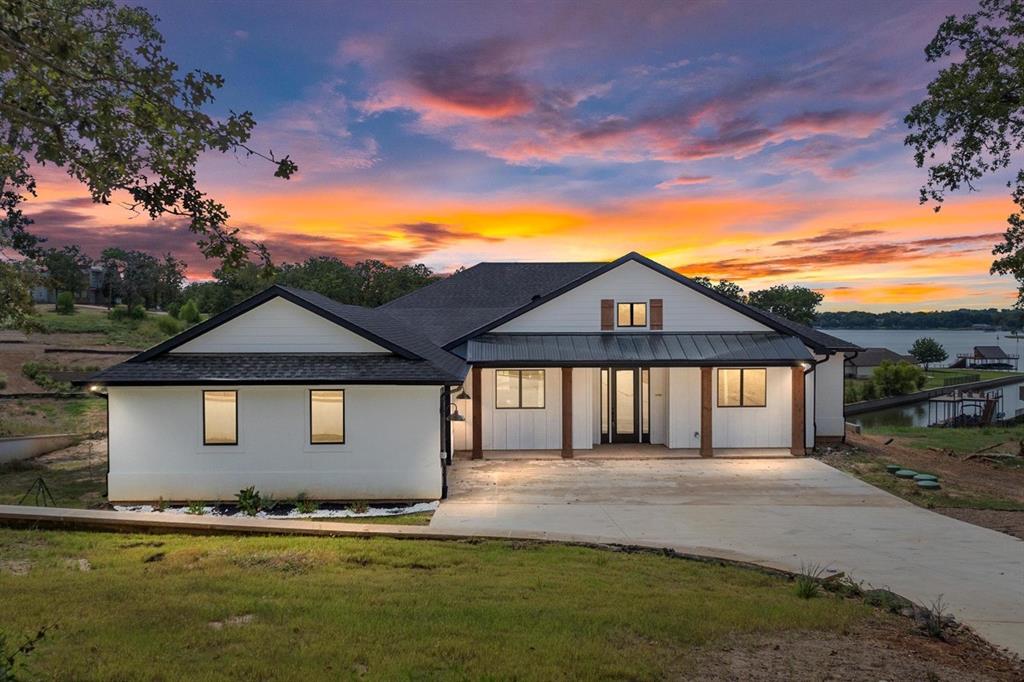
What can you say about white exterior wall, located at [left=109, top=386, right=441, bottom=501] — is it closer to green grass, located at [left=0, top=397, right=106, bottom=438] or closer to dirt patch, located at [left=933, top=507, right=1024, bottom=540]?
green grass, located at [left=0, top=397, right=106, bottom=438]

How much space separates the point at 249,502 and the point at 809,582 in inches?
412

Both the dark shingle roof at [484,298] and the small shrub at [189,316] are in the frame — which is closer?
the dark shingle roof at [484,298]

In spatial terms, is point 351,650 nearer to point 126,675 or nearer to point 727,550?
point 126,675

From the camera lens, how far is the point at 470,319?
23.3 meters

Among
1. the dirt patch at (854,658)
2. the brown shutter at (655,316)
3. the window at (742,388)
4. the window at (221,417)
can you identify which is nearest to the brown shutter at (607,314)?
the brown shutter at (655,316)

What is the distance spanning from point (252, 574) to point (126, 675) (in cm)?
283

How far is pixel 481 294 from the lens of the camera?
26.6 meters

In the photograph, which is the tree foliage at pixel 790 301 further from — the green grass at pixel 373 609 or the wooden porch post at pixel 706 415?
the green grass at pixel 373 609

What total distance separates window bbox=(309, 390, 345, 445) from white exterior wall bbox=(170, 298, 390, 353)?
49.6 inches

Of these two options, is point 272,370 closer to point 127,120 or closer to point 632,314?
point 127,120

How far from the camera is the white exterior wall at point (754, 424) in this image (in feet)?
60.0

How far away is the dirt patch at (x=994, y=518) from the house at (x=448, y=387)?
5.62m

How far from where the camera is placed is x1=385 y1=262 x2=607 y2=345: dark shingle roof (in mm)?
23812

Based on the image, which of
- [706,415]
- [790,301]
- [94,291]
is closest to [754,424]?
[706,415]
